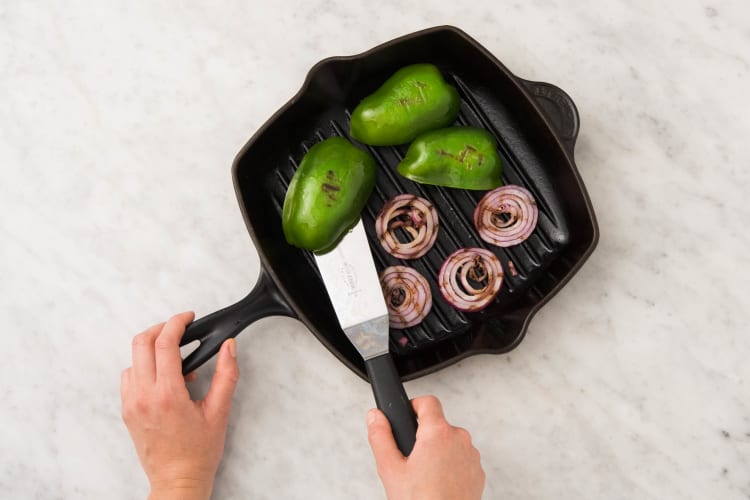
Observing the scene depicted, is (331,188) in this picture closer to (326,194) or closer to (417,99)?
(326,194)

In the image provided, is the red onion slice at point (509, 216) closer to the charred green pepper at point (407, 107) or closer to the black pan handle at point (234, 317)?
the charred green pepper at point (407, 107)

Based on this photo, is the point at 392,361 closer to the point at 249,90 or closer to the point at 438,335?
the point at 438,335

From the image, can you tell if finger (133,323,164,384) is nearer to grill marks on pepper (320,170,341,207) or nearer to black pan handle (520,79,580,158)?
grill marks on pepper (320,170,341,207)

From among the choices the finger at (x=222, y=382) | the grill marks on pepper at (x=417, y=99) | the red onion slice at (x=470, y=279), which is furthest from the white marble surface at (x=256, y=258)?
the grill marks on pepper at (x=417, y=99)

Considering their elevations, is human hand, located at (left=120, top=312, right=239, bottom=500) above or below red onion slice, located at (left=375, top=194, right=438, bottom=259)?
below

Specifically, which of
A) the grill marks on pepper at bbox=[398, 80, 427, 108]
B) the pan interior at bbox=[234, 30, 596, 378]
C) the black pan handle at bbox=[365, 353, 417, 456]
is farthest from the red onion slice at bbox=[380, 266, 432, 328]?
the grill marks on pepper at bbox=[398, 80, 427, 108]

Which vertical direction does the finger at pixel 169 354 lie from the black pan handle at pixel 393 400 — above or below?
above

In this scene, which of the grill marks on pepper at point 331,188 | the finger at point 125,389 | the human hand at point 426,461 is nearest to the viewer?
the human hand at point 426,461
